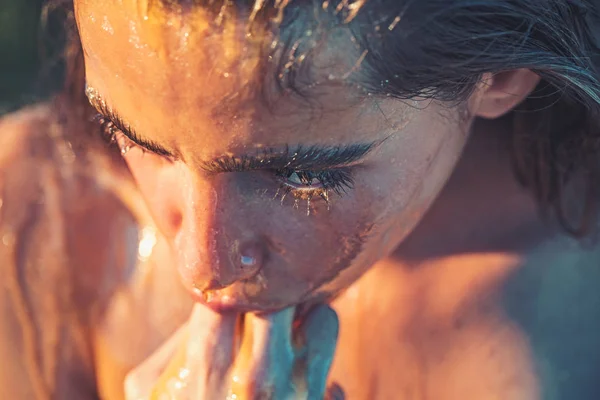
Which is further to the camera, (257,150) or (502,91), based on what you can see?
(502,91)

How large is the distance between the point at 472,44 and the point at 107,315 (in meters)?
0.93

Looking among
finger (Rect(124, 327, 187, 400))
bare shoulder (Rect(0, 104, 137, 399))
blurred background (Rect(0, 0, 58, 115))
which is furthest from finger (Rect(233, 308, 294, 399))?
blurred background (Rect(0, 0, 58, 115))

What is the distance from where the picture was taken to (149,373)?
3.78ft

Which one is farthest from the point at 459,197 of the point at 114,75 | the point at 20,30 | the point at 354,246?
the point at 20,30

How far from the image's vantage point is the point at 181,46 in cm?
73

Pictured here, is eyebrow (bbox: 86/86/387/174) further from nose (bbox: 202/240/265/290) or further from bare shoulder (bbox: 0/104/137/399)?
bare shoulder (bbox: 0/104/137/399)

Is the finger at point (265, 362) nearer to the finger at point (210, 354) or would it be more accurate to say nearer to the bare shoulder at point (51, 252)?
the finger at point (210, 354)

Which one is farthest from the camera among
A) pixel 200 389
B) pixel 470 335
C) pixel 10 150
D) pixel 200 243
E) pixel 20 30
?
pixel 20 30

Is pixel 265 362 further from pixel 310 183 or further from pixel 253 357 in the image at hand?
pixel 310 183

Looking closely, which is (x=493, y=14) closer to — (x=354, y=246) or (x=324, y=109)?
(x=324, y=109)

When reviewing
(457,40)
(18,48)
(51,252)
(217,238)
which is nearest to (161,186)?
(217,238)

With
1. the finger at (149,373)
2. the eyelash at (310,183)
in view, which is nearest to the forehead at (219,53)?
the eyelash at (310,183)

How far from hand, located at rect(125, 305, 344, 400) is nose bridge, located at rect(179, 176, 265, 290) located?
0.14 metres

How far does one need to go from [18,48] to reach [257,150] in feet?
6.62
